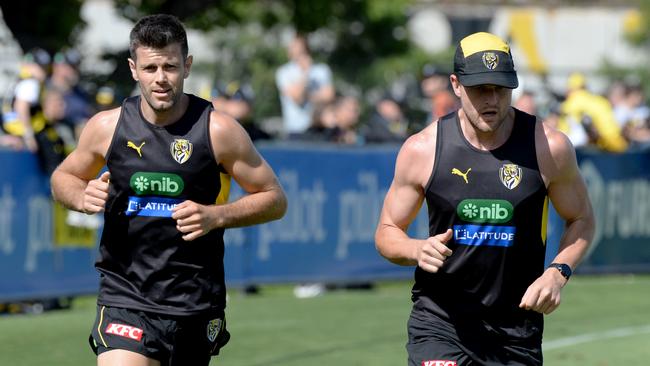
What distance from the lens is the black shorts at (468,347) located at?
6164 mm

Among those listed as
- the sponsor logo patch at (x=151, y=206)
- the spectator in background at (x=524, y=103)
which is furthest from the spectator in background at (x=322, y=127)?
the sponsor logo patch at (x=151, y=206)

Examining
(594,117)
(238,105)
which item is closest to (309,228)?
(238,105)

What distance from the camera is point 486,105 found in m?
6.09

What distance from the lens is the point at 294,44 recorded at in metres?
16.7

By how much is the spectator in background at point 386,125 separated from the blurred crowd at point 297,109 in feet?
0.04

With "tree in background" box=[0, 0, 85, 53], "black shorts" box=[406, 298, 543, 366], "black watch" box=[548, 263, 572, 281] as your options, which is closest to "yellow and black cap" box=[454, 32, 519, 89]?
"black watch" box=[548, 263, 572, 281]

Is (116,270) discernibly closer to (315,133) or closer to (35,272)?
(35,272)

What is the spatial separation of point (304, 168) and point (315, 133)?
1.16m

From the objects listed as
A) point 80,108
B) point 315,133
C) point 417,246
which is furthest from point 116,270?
point 315,133

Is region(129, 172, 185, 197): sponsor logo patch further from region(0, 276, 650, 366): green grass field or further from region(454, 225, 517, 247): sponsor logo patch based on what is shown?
region(0, 276, 650, 366): green grass field

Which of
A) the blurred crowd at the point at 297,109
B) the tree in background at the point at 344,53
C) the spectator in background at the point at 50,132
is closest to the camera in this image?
the spectator in background at the point at 50,132

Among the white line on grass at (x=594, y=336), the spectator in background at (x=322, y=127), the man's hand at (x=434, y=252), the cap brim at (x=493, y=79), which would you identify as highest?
the cap brim at (x=493, y=79)

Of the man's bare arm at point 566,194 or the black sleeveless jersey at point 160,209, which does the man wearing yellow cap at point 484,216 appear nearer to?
the man's bare arm at point 566,194

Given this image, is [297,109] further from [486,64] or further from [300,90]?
[486,64]
